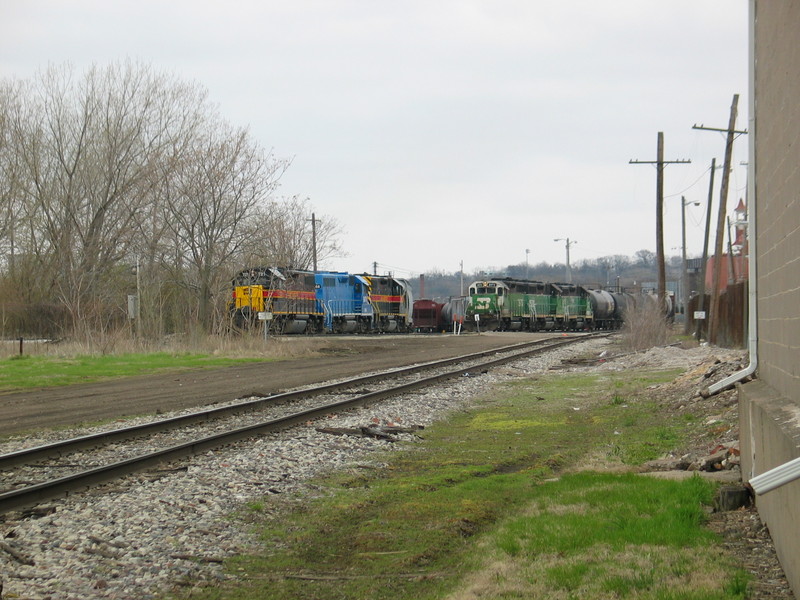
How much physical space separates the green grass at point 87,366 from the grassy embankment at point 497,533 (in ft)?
40.4

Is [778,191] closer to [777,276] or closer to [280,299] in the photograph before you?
[777,276]

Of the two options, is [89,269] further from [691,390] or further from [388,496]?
[388,496]

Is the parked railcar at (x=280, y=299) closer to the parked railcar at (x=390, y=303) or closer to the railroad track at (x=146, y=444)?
the parked railcar at (x=390, y=303)

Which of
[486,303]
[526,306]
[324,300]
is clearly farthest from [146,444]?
[526,306]

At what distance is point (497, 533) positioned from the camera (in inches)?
242

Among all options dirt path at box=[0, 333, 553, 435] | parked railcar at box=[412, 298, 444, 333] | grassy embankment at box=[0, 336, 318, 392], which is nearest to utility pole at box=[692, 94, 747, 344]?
dirt path at box=[0, 333, 553, 435]

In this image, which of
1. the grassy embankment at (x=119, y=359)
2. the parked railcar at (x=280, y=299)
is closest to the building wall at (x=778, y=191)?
the grassy embankment at (x=119, y=359)

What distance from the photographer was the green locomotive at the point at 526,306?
55812 mm

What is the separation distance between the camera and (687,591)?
4480 millimetres

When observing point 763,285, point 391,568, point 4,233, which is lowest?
point 391,568

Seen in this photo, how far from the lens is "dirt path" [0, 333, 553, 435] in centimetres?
1359

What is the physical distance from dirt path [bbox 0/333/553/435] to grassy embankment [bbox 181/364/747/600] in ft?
20.7

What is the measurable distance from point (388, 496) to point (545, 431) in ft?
16.0

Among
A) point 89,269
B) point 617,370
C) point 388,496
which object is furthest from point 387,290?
point 388,496
